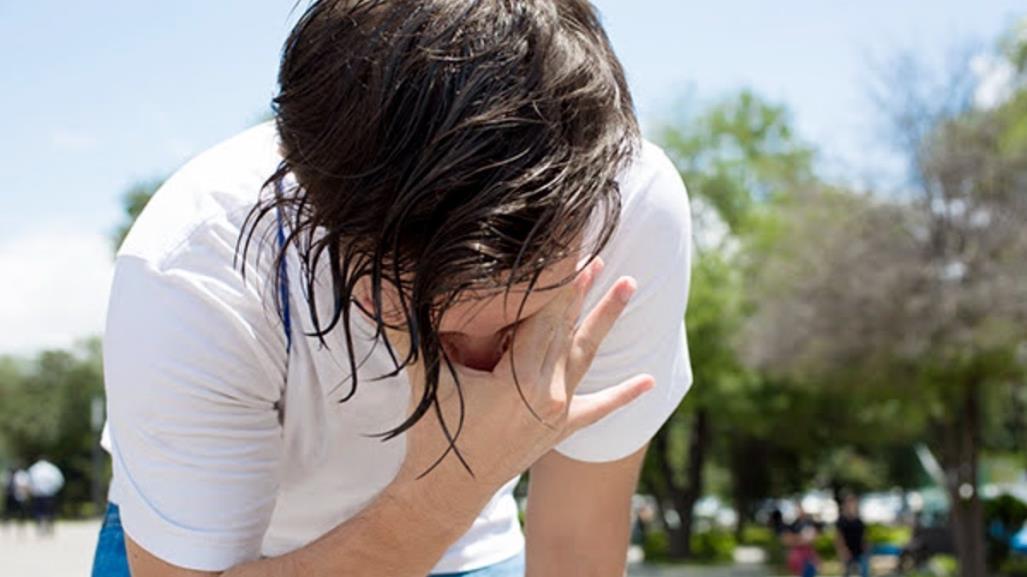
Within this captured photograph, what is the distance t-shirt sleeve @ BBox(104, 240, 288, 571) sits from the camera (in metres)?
1.71

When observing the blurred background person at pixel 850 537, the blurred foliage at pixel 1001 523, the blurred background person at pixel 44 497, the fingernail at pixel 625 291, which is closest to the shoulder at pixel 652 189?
the fingernail at pixel 625 291

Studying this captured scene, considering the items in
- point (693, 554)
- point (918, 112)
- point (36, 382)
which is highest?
point (918, 112)

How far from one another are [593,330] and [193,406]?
528 mm

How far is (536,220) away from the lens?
1445 mm

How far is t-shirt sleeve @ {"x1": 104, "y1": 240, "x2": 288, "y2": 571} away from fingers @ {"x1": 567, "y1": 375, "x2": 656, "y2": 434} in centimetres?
41

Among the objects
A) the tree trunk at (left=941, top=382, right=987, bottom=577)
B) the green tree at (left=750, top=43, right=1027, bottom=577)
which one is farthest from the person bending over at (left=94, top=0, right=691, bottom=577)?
the tree trunk at (left=941, top=382, right=987, bottom=577)

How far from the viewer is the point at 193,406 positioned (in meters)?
1.74

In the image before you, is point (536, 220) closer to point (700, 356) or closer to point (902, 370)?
point (902, 370)

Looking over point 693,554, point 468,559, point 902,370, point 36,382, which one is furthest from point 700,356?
point 36,382

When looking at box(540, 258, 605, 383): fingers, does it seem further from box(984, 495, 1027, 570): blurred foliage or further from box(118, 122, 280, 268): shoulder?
box(984, 495, 1027, 570): blurred foliage

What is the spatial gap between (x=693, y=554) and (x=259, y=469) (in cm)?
2910

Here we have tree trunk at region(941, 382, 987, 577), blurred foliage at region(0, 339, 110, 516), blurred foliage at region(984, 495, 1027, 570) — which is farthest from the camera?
blurred foliage at region(0, 339, 110, 516)

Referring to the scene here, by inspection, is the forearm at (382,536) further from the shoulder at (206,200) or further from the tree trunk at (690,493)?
the tree trunk at (690,493)

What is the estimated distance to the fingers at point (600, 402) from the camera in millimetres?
1783
